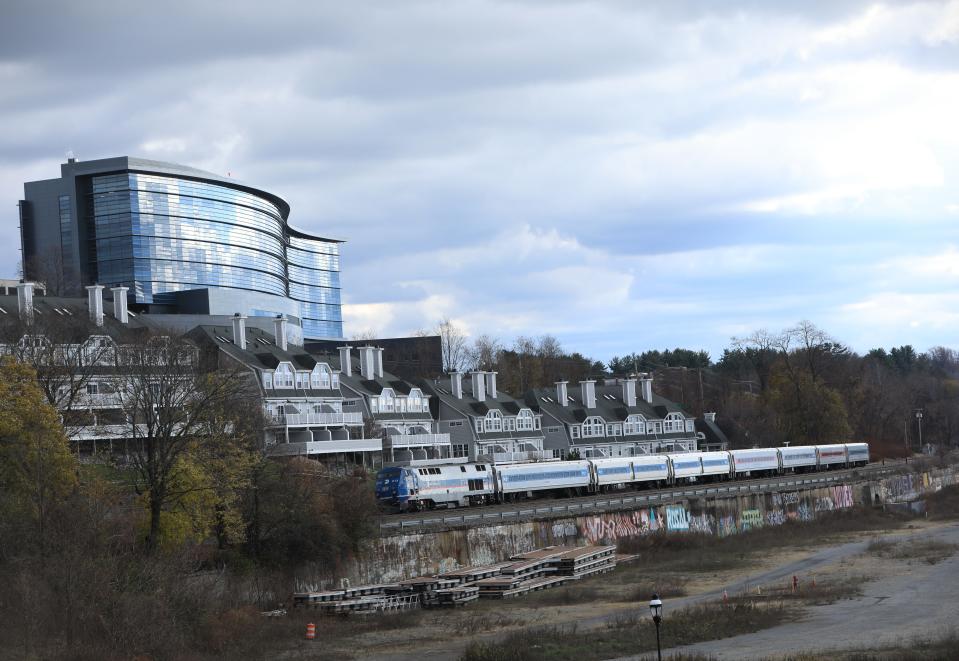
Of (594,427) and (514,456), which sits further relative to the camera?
(594,427)

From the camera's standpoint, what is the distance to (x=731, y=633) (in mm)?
37688

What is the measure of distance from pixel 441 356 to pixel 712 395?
50.2 m

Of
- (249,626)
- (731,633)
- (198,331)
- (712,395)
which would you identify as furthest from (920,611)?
(712,395)

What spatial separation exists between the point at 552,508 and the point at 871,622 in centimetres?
2872

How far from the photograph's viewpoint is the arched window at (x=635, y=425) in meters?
123

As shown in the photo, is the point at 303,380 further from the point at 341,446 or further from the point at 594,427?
the point at 594,427

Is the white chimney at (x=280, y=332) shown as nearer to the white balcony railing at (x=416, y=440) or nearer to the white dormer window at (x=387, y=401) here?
the white dormer window at (x=387, y=401)

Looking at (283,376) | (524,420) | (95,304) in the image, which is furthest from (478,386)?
A: (95,304)

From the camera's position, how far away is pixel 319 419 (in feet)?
286

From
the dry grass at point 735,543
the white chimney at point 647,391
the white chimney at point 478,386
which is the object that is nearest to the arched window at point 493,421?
the white chimney at point 478,386

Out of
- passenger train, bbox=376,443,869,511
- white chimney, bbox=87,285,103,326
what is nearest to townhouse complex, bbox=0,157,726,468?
white chimney, bbox=87,285,103,326

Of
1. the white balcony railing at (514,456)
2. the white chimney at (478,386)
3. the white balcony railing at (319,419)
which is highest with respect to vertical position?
the white chimney at (478,386)

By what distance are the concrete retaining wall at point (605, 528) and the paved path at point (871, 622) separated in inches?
513

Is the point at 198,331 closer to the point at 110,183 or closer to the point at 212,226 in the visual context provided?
the point at 110,183
